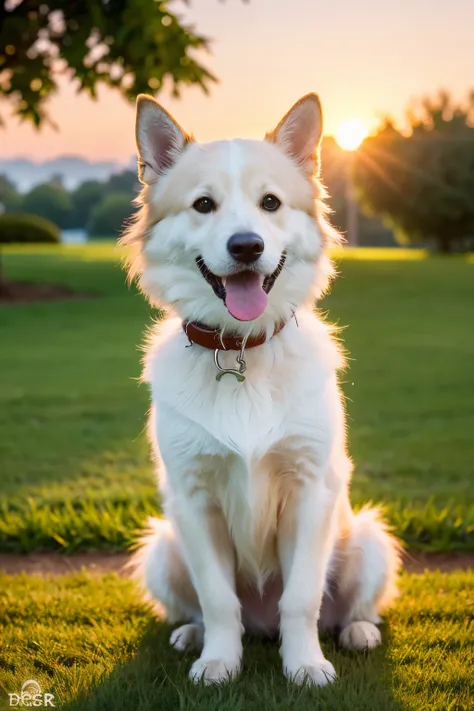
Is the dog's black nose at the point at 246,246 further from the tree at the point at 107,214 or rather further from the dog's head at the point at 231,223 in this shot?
the tree at the point at 107,214

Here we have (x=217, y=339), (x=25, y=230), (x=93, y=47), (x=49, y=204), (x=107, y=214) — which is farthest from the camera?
(x=49, y=204)

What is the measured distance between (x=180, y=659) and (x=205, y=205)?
1.81 m

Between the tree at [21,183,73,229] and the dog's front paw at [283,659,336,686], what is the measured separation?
60.3 metres

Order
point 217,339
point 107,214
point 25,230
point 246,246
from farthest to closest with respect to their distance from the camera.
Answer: point 107,214, point 25,230, point 217,339, point 246,246

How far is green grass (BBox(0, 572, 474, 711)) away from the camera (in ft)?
9.37

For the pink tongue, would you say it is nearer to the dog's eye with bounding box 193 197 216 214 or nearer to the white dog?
the white dog

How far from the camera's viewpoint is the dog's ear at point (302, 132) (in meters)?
3.31

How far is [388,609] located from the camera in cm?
374

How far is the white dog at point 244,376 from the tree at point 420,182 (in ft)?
151

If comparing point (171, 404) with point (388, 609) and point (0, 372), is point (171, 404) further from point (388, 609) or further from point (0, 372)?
point (0, 372)

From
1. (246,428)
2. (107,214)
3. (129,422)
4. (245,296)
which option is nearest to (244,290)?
(245,296)

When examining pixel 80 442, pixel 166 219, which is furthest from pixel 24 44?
pixel 166 219

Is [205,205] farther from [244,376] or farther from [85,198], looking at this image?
[85,198]

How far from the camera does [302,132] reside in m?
3.35
